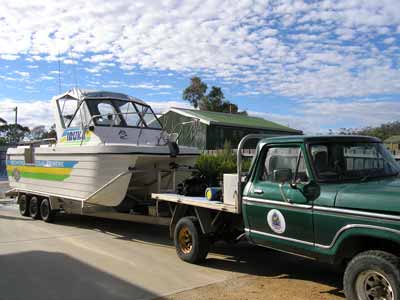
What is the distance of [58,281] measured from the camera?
246 inches

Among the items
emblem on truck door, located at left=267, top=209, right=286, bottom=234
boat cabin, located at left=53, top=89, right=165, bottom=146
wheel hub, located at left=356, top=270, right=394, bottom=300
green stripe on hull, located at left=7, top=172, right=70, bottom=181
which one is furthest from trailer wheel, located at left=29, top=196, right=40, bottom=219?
wheel hub, located at left=356, top=270, right=394, bottom=300

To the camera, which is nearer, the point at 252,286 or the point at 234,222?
the point at 252,286

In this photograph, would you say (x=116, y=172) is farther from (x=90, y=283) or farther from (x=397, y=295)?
(x=397, y=295)

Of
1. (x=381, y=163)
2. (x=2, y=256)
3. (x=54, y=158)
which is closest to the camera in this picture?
(x=381, y=163)

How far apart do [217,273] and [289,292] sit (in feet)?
4.18

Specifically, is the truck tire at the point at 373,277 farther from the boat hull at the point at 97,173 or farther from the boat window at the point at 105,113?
the boat window at the point at 105,113

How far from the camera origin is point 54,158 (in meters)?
10.9

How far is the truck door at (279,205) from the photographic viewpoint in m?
5.26

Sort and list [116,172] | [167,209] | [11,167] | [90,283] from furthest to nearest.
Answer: [11,167] → [116,172] → [167,209] → [90,283]

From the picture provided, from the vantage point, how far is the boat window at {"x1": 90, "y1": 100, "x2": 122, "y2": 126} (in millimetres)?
10498

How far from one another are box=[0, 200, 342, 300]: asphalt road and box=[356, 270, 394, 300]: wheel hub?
939 millimetres

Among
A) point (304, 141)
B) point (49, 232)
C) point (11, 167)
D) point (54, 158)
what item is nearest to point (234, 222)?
point (304, 141)

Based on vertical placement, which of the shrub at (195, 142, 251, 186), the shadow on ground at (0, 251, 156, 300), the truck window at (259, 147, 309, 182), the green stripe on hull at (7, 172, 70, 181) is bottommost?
the shadow on ground at (0, 251, 156, 300)

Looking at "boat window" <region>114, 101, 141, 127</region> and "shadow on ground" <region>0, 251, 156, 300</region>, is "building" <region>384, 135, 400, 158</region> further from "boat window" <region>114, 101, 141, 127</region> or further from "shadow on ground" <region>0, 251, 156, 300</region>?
"boat window" <region>114, 101, 141, 127</region>
